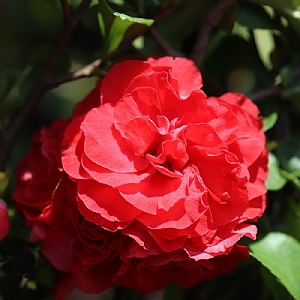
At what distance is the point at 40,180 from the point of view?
663 mm

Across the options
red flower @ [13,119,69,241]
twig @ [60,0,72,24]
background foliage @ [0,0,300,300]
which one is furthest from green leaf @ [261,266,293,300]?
twig @ [60,0,72,24]

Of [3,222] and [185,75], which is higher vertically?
[185,75]

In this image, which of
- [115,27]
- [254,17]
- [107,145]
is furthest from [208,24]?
[107,145]

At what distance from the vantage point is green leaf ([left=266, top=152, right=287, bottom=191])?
2.32 feet

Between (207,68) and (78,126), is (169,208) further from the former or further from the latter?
(207,68)

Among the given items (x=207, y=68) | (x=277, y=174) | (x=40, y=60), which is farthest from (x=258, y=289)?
(x=40, y=60)

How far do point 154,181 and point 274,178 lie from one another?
0.19m

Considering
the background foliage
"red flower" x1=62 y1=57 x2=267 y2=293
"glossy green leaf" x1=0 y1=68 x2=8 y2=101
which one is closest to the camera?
"red flower" x1=62 y1=57 x2=267 y2=293

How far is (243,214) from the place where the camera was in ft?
2.00

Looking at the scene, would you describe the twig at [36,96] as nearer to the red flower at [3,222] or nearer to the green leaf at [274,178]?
the red flower at [3,222]

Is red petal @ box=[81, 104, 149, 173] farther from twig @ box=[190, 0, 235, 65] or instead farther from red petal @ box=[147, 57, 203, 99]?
twig @ box=[190, 0, 235, 65]

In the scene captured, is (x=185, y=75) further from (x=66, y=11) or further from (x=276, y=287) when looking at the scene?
(x=276, y=287)

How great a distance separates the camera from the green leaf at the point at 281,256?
25.4 inches

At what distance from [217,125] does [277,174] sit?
150mm
